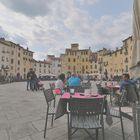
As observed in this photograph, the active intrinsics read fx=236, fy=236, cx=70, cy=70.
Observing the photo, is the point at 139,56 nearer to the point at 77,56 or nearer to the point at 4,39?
the point at 4,39

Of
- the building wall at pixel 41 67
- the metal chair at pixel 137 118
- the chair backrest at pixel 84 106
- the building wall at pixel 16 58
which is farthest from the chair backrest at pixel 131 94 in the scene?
the building wall at pixel 41 67

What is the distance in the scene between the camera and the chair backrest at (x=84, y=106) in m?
3.92

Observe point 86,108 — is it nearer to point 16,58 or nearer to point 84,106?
point 84,106

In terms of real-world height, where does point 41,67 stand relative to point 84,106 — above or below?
above

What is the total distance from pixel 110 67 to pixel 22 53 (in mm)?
34151

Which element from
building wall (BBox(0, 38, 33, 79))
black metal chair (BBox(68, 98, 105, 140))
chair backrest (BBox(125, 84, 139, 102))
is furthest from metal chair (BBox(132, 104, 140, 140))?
building wall (BBox(0, 38, 33, 79))

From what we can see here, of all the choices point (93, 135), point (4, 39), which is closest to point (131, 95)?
point (93, 135)

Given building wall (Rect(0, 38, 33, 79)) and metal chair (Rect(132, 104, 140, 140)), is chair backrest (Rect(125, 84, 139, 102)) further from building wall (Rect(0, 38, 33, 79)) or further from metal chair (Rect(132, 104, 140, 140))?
building wall (Rect(0, 38, 33, 79))

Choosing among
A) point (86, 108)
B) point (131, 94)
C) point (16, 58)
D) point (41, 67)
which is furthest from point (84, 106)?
point (41, 67)

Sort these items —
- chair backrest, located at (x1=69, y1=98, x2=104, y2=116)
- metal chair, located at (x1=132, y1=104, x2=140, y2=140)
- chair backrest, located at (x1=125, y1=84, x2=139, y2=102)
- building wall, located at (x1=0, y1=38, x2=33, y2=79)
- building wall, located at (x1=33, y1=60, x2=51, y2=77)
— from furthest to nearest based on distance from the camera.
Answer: building wall, located at (x1=33, y1=60, x2=51, y2=77)
building wall, located at (x1=0, y1=38, x2=33, y2=79)
chair backrest, located at (x1=125, y1=84, x2=139, y2=102)
chair backrest, located at (x1=69, y1=98, x2=104, y2=116)
metal chair, located at (x1=132, y1=104, x2=140, y2=140)

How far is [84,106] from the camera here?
12.9ft

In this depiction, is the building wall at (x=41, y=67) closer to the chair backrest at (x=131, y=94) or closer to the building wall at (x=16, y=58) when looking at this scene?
the building wall at (x=16, y=58)

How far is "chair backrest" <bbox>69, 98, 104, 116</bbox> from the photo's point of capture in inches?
154

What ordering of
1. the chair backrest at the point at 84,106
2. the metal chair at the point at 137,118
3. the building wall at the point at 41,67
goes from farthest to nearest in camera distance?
the building wall at the point at 41,67 → the chair backrest at the point at 84,106 → the metal chair at the point at 137,118
